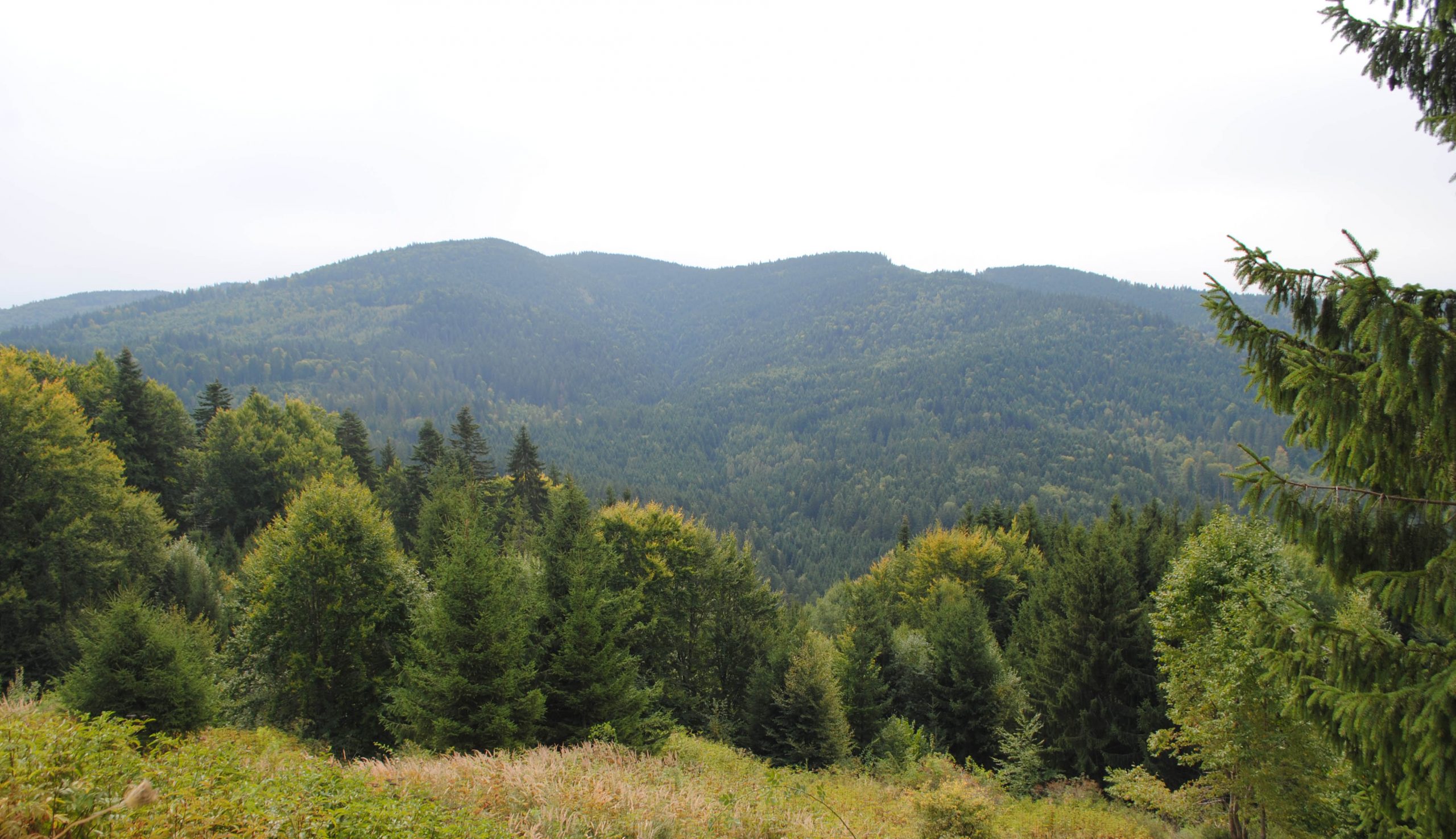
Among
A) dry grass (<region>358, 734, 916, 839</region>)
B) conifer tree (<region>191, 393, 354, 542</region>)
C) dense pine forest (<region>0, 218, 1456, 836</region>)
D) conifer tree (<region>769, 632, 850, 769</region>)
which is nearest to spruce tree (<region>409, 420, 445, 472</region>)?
conifer tree (<region>191, 393, 354, 542</region>)

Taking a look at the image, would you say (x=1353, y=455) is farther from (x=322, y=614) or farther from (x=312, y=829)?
(x=322, y=614)

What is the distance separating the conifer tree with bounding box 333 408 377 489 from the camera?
44312 mm

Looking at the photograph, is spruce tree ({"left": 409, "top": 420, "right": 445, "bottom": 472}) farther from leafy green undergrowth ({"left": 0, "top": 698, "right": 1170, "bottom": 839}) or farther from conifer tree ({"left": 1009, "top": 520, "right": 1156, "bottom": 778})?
conifer tree ({"left": 1009, "top": 520, "right": 1156, "bottom": 778})

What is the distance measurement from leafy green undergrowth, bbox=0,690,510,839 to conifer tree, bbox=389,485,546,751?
6.32 metres

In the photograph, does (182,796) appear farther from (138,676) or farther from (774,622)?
(774,622)

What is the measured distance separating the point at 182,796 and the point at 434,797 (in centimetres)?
329

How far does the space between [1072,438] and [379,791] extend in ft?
679

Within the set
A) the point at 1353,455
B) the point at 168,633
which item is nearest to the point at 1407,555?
the point at 1353,455

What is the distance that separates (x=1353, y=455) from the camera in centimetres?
534

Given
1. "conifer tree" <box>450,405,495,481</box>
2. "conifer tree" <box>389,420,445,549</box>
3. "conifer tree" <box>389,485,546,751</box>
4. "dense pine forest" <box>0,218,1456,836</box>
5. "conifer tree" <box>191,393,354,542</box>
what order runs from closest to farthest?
1. "dense pine forest" <box>0,218,1456,836</box>
2. "conifer tree" <box>389,485,546,751</box>
3. "conifer tree" <box>191,393,354,542</box>
4. "conifer tree" <box>389,420,445,549</box>
5. "conifer tree" <box>450,405,495,481</box>

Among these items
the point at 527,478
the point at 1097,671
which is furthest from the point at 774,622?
the point at 527,478

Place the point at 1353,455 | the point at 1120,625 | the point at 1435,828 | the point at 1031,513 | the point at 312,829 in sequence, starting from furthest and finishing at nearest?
1. the point at 1031,513
2. the point at 1120,625
3. the point at 312,829
4. the point at 1353,455
5. the point at 1435,828

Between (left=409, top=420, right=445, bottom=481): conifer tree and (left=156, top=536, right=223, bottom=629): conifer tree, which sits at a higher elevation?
(left=409, top=420, right=445, bottom=481): conifer tree

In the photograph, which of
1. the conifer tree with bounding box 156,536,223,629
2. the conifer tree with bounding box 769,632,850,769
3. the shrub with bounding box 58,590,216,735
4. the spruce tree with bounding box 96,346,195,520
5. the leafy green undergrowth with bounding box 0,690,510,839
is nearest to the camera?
the leafy green undergrowth with bounding box 0,690,510,839
